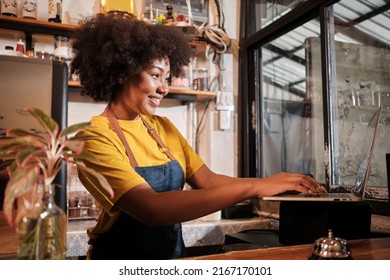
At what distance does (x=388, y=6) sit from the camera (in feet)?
5.49

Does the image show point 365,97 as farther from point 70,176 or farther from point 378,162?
point 70,176

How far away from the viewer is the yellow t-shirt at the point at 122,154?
76 centimetres

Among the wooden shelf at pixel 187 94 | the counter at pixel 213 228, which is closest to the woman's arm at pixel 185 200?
the counter at pixel 213 228

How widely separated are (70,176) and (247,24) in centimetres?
Result: 135

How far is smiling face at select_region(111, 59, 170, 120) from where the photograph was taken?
87 centimetres

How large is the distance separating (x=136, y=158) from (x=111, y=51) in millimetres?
240

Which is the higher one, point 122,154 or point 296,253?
point 122,154

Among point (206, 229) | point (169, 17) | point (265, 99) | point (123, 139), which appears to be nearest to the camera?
point (123, 139)

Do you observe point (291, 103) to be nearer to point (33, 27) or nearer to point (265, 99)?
point (265, 99)

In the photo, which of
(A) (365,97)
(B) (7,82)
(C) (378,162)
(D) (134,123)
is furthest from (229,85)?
(B) (7,82)

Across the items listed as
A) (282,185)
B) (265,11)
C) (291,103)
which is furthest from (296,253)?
(265,11)

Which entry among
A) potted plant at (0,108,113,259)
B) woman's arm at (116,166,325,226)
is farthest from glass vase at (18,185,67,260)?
woman's arm at (116,166,325,226)

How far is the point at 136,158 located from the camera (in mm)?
897

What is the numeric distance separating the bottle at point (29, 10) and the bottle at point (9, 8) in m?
0.03
